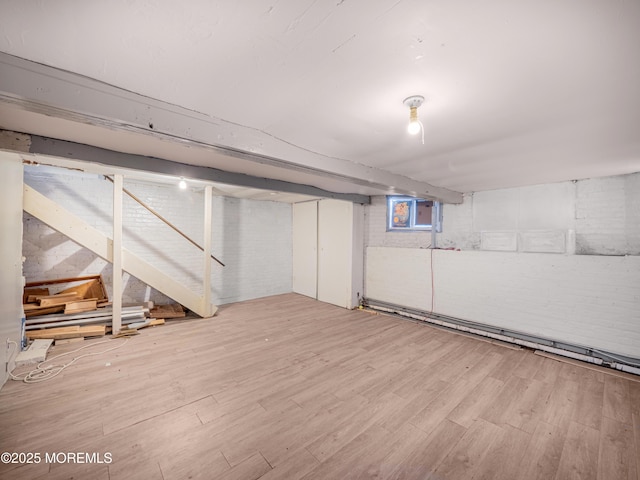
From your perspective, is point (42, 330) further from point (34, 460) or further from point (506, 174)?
point (506, 174)

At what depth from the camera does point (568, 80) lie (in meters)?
1.39

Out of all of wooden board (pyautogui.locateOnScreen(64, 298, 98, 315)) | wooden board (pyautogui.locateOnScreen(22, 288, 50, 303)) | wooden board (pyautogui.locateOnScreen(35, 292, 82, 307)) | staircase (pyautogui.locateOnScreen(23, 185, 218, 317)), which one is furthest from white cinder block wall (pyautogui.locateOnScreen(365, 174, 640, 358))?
wooden board (pyautogui.locateOnScreen(22, 288, 50, 303))

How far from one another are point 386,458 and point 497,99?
2.41 metres

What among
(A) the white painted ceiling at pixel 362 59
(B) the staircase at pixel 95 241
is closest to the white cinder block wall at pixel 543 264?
(A) the white painted ceiling at pixel 362 59

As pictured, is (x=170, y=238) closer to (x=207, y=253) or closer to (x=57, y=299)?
(x=207, y=253)

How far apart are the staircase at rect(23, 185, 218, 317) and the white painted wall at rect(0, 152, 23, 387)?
0.45 metres

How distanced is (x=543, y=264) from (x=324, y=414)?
11.6ft

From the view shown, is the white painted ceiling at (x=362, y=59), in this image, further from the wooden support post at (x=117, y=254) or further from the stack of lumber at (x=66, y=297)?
the stack of lumber at (x=66, y=297)

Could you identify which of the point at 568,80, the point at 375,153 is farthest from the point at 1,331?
the point at 568,80

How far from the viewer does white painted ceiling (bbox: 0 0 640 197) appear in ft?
3.23

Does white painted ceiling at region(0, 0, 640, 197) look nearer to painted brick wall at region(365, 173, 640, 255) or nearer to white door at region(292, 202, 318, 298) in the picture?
painted brick wall at region(365, 173, 640, 255)

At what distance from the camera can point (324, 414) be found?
85.7 inches

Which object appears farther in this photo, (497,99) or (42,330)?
(42,330)

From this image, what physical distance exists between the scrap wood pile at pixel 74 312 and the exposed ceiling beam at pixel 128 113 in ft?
11.4
